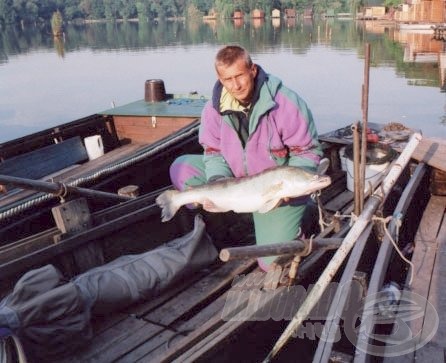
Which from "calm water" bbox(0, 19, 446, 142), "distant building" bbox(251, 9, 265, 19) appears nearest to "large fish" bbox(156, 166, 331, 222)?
"calm water" bbox(0, 19, 446, 142)

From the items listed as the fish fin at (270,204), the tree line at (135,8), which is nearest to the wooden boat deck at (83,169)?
the fish fin at (270,204)

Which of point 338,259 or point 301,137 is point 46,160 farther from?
point 338,259

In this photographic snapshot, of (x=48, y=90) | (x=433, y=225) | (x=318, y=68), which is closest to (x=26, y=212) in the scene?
(x=433, y=225)

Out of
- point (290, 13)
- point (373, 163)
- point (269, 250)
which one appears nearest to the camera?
point (269, 250)

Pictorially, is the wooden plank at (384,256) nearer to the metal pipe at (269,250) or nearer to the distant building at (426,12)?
the metal pipe at (269,250)

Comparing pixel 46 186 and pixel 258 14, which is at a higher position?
pixel 258 14

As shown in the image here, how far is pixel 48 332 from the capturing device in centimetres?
385

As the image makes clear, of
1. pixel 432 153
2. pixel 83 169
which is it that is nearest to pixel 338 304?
pixel 432 153

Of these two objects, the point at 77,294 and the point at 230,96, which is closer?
the point at 77,294

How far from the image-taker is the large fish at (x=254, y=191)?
407 cm

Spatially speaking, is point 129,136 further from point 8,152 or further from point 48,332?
point 48,332

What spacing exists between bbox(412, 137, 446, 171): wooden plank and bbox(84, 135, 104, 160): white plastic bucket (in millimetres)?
5730

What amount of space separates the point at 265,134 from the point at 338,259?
1624mm

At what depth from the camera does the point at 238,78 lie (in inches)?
176
